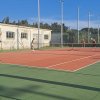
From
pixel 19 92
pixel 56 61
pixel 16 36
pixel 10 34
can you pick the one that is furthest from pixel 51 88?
pixel 16 36

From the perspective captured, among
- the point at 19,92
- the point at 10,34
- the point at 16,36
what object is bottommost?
the point at 19,92

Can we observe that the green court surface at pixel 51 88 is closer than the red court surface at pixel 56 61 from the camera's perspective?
Yes

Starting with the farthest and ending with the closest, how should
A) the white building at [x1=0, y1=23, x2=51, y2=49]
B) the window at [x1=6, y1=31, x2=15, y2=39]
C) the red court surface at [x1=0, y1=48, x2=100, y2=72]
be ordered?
1. the window at [x1=6, y1=31, x2=15, y2=39]
2. the white building at [x1=0, y1=23, x2=51, y2=49]
3. the red court surface at [x1=0, y1=48, x2=100, y2=72]

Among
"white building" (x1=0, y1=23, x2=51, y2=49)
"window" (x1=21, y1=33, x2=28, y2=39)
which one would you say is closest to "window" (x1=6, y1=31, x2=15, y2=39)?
"white building" (x1=0, y1=23, x2=51, y2=49)

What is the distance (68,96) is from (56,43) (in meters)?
47.4

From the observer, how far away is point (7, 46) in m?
39.7

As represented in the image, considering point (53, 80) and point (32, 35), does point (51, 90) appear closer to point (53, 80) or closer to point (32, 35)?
point (53, 80)

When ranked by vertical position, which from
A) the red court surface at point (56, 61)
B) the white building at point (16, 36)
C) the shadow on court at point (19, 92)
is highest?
the white building at point (16, 36)

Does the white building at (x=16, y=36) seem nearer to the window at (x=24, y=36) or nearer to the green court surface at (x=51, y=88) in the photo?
the window at (x=24, y=36)

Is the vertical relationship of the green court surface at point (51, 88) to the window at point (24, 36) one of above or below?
below

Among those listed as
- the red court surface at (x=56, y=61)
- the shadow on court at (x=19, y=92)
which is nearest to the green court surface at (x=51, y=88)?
the shadow on court at (x=19, y=92)

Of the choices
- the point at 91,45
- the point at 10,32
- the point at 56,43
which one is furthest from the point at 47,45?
the point at 10,32

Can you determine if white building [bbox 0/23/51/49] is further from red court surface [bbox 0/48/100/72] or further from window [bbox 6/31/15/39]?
red court surface [bbox 0/48/100/72]

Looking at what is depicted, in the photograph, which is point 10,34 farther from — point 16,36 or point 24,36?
point 24,36
